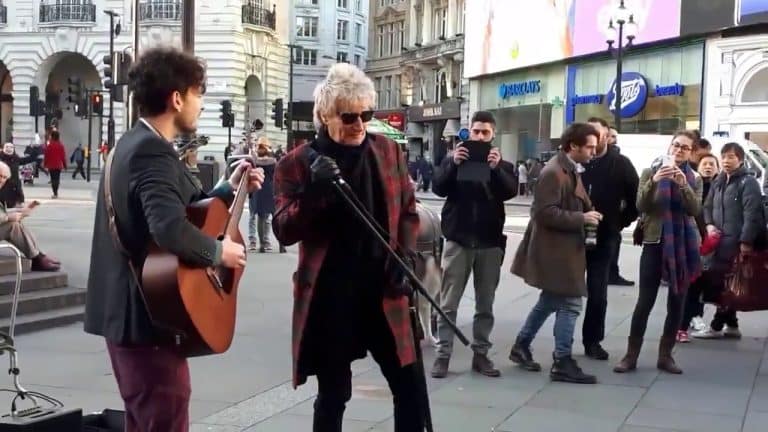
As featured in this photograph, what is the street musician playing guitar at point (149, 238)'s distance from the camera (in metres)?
3.08

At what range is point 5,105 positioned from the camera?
51594mm

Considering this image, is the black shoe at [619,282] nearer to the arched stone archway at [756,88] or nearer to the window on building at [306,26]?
the arched stone archway at [756,88]

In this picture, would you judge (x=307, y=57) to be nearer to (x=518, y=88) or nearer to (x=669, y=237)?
(x=518, y=88)

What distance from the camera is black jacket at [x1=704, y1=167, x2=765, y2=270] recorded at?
25.3 feet

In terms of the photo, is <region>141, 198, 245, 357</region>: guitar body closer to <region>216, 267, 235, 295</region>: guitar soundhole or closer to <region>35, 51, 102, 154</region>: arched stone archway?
<region>216, 267, 235, 295</region>: guitar soundhole

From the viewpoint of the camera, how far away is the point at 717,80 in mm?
30094

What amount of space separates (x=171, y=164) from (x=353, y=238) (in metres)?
0.89

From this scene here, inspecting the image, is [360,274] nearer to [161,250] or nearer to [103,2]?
[161,250]

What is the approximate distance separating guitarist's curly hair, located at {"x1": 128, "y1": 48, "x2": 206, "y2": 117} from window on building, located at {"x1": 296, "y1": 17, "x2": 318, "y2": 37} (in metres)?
78.7

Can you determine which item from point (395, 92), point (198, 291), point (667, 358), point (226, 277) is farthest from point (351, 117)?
point (395, 92)

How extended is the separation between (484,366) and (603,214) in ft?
6.04

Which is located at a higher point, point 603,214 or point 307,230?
point 307,230

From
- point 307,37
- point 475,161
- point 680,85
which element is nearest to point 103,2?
point 680,85

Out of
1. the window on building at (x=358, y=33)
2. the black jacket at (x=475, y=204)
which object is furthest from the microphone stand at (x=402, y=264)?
the window on building at (x=358, y=33)
